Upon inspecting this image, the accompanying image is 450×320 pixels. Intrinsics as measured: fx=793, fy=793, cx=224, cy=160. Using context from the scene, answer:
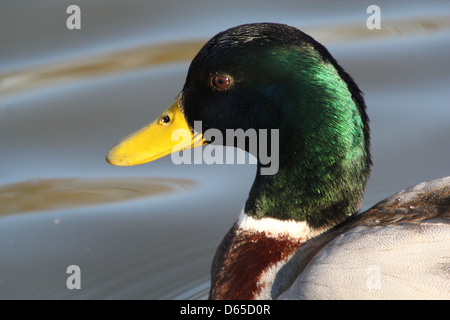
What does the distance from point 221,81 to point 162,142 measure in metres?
0.39

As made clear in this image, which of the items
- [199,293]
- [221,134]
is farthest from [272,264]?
[199,293]

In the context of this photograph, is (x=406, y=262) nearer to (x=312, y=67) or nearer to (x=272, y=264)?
(x=272, y=264)

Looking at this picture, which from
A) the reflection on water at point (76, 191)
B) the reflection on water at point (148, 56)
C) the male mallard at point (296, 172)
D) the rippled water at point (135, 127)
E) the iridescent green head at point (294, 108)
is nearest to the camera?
the male mallard at point (296, 172)

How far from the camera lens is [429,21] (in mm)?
5848

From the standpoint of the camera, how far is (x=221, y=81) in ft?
9.81

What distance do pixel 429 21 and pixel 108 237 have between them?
120 inches

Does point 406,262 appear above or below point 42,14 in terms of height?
below

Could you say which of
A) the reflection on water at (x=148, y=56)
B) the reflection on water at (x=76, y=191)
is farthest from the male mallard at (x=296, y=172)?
the reflection on water at (x=148, y=56)

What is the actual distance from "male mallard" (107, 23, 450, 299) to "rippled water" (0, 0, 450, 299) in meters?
0.91

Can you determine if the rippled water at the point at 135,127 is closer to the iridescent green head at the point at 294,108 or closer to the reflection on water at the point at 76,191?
the reflection on water at the point at 76,191

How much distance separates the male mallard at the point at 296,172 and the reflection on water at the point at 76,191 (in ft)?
4.09

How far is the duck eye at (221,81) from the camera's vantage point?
2.97 m

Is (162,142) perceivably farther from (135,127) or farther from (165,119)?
(135,127)

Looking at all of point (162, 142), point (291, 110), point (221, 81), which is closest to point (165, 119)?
point (162, 142)
